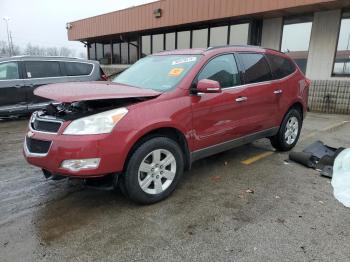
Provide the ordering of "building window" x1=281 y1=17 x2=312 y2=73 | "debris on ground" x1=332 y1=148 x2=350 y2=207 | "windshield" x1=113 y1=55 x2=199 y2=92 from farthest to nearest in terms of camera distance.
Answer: "building window" x1=281 y1=17 x2=312 y2=73
"windshield" x1=113 y1=55 x2=199 y2=92
"debris on ground" x1=332 y1=148 x2=350 y2=207

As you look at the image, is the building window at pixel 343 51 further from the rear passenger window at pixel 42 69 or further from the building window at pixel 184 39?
the rear passenger window at pixel 42 69

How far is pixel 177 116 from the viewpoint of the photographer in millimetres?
3455

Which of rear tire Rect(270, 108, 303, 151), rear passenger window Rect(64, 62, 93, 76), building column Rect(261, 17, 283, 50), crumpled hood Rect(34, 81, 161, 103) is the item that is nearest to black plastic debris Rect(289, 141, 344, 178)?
rear tire Rect(270, 108, 303, 151)

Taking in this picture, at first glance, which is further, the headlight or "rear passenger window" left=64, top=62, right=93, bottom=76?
"rear passenger window" left=64, top=62, right=93, bottom=76

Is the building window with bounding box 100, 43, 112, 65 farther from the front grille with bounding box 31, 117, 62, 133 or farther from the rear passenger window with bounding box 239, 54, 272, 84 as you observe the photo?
the front grille with bounding box 31, 117, 62, 133

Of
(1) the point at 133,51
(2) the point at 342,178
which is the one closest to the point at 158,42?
(1) the point at 133,51

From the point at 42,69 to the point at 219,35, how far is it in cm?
749

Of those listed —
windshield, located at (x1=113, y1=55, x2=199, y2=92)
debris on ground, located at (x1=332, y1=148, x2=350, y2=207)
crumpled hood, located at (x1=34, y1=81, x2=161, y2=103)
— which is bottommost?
debris on ground, located at (x1=332, y1=148, x2=350, y2=207)

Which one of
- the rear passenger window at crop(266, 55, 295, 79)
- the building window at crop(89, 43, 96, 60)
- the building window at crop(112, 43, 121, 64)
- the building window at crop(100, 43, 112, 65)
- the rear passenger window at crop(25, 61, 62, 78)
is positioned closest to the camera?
the rear passenger window at crop(266, 55, 295, 79)

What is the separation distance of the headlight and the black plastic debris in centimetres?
313

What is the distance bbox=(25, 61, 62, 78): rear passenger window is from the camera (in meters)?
8.23

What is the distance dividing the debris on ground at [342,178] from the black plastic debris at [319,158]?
0.31ft

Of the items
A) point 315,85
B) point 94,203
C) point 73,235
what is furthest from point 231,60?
point 315,85

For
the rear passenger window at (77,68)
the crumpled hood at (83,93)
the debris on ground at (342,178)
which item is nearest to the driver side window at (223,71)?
the crumpled hood at (83,93)
